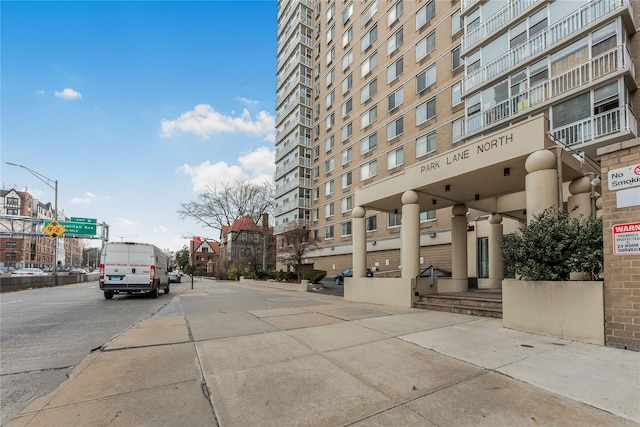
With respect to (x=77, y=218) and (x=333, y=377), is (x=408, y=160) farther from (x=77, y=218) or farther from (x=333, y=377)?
(x=77, y=218)

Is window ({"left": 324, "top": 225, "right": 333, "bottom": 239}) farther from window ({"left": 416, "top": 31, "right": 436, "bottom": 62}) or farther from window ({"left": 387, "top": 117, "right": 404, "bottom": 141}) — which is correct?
window ({"left": 416, "top": 31, "right": 436, "bottom": 62})

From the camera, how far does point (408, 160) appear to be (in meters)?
27.0

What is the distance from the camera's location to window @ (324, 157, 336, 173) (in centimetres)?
3824

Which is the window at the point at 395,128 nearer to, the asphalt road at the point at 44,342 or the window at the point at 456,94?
the window at the point at 456,94

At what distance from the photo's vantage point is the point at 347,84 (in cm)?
3703

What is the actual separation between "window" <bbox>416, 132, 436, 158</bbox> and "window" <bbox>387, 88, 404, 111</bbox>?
4.84m

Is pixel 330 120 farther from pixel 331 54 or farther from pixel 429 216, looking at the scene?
pixel 429 216

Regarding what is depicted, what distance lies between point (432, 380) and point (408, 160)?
2457 cm

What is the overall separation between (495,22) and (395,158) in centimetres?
1175

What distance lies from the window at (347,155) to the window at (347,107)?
440cm

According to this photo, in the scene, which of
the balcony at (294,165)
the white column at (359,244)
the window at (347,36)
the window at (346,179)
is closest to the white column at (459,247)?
the white column at (359,244)

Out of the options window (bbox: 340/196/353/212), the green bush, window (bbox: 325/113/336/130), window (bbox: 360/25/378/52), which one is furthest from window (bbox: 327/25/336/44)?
the green bush

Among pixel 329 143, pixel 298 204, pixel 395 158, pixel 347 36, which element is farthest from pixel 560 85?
A: pixel 298 204

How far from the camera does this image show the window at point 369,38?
3284 cm
